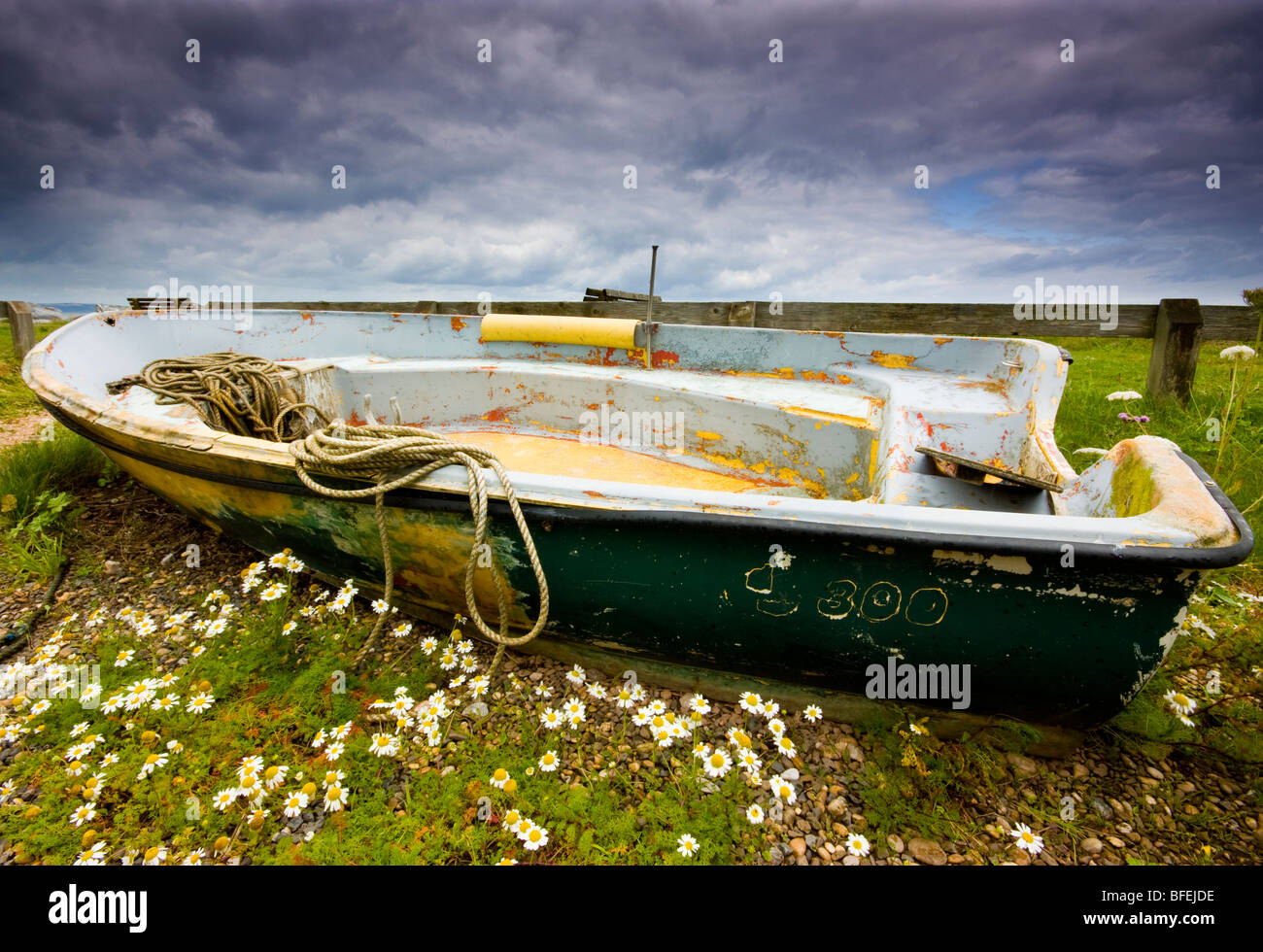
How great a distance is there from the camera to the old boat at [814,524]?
4.81ft

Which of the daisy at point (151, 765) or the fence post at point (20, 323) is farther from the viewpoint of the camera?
the fence post at point (20, 323)

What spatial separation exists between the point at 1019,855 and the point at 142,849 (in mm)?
Answer: 2506

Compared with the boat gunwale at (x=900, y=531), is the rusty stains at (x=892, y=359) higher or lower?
higher

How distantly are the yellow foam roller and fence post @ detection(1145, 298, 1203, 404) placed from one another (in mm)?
4155

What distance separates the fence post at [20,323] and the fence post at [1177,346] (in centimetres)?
1291

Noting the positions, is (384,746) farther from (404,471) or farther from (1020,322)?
(1020,322)

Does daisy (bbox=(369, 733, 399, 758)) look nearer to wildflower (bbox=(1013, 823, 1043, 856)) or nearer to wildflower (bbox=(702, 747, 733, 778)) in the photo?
wildflower (bbox=(702, 747, 733, 778))

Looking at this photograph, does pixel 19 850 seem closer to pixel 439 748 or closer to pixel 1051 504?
pixel 439 748

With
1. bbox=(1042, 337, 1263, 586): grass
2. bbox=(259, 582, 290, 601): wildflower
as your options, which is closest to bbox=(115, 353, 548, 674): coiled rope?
bbox=(259, 582, 290, 601): wildflower

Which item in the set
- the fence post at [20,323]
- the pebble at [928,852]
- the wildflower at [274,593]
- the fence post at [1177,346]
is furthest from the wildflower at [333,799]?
the fence post at [20,323]

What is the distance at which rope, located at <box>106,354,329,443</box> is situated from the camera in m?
2.87

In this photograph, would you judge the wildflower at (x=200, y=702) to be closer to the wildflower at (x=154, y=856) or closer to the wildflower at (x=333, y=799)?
the wildflower at (x=154, y=856)

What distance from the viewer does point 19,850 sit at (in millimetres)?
1566
